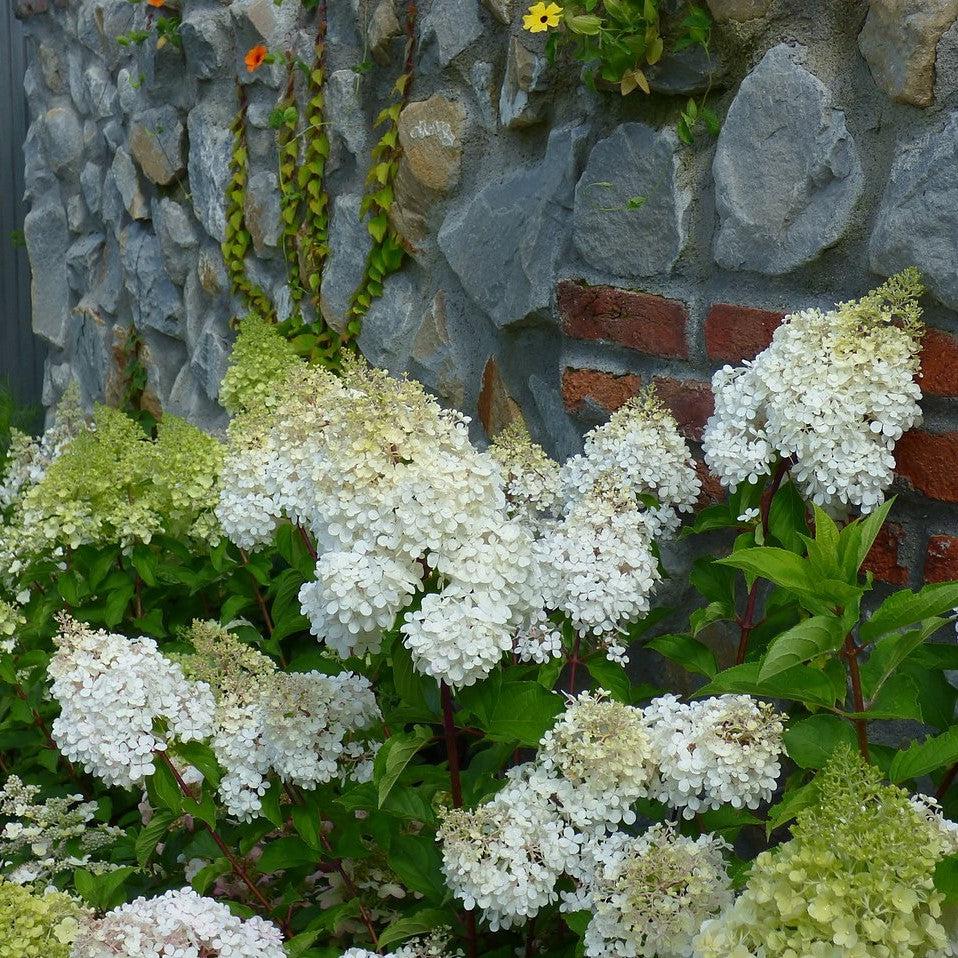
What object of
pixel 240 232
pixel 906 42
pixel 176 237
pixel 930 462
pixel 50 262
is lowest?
pixel 50 262

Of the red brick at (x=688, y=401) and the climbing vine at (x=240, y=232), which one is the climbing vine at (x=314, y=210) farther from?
the red brick at (x=688, y=401)

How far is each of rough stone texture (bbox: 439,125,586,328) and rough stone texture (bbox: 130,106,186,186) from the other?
1.46 m

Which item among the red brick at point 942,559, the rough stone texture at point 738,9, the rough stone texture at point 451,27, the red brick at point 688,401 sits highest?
the rough stone texture at point 738,9

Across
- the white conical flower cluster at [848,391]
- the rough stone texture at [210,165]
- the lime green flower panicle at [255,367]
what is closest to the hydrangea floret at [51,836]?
the lime green flower panicle at [255,367]

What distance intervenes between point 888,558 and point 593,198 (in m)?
0.72

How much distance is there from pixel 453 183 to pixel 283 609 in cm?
87

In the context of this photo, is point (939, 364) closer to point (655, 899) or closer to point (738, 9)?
point (738, 9)

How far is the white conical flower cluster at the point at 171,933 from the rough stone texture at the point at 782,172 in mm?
1063

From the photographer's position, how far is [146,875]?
5.89 feet

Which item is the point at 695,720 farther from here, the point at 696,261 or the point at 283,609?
the point at 283,609

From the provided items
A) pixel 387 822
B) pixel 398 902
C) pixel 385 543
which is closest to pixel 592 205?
pixel 385 543

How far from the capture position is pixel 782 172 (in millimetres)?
1547

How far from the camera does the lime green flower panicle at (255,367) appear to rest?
2.35 metres

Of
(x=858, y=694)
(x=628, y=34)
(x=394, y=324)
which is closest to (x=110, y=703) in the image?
(x=858, y=694)
